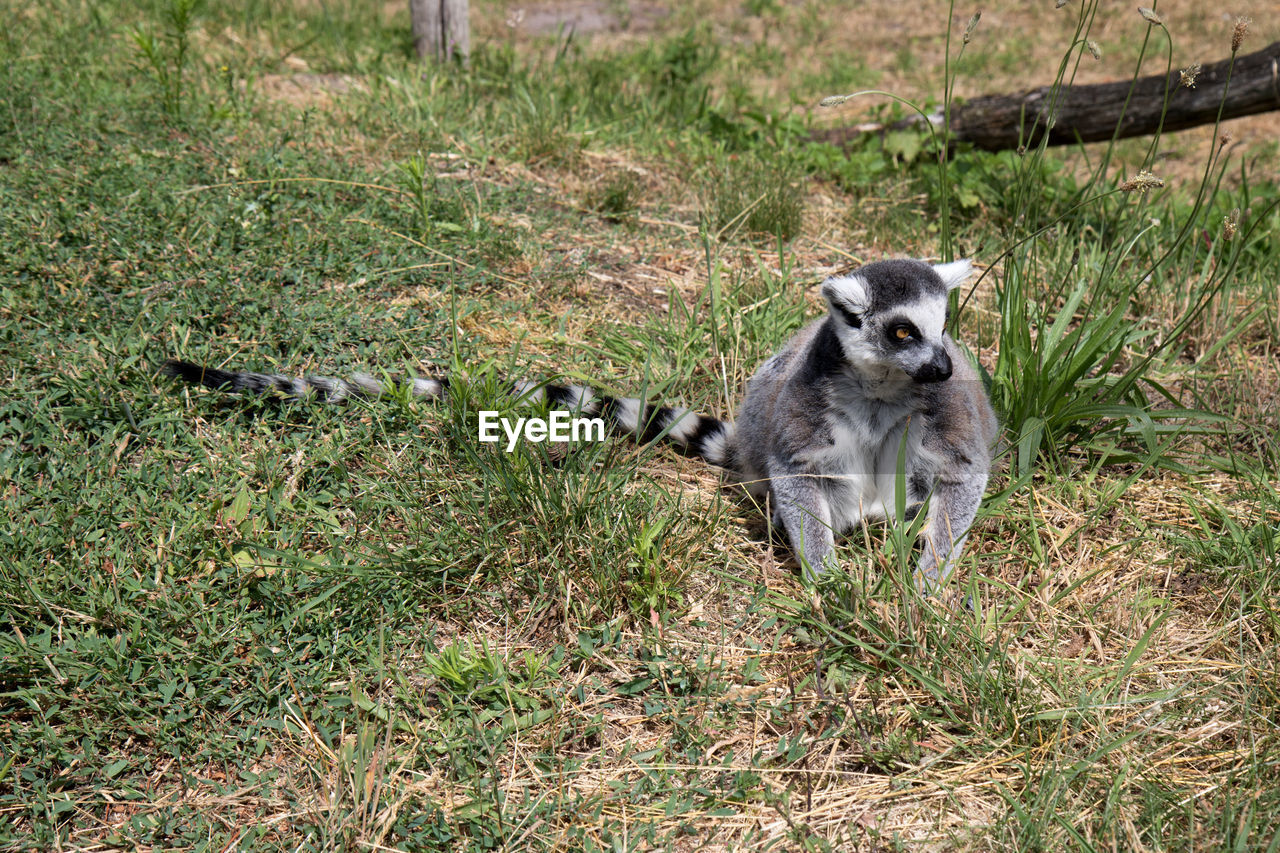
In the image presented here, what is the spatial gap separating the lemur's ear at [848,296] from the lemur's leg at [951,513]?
565mm

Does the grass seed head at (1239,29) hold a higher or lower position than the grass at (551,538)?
higher

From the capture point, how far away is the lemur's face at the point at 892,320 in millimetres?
2479

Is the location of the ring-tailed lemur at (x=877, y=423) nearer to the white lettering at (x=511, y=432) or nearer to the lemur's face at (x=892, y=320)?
the lemur's face at (x=892, y=320)

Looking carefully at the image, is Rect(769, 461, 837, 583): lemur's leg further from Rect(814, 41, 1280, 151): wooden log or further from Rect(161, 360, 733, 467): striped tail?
Rect(814, 41, 1280, 151): wooden log

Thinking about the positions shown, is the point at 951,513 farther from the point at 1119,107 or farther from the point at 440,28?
the point at 440,28

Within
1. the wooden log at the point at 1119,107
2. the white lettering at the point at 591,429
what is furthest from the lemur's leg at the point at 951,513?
the wooden log at the point at 1119,107

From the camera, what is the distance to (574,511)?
253 cm

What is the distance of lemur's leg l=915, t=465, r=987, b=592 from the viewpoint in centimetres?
264

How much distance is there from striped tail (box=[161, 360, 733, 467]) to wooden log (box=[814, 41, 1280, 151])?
2153 mm

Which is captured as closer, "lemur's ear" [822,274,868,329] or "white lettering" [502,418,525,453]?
"lemur's ear" [822,274,868,329]

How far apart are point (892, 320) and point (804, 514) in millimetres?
615

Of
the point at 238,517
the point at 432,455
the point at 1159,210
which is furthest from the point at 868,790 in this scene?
the point at 1159,210

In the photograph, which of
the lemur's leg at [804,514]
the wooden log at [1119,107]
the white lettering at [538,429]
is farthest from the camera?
the wooden log at [1119,107]

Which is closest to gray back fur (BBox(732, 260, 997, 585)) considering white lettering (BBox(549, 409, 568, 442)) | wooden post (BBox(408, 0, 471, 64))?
white lettering (BBox(549, 409, 568, 442))
